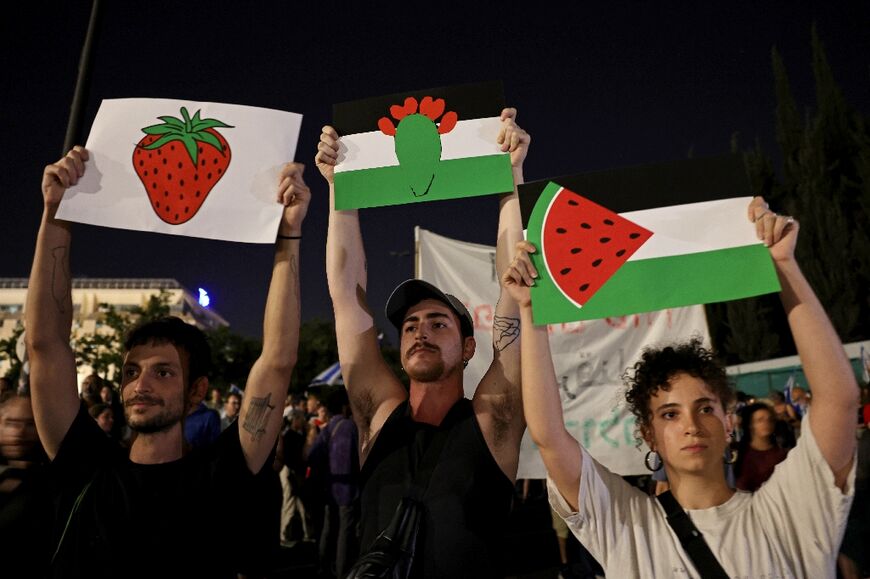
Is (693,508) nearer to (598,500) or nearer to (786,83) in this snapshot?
(598,500)

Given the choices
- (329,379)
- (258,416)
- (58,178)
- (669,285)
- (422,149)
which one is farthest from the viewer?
(329,379)

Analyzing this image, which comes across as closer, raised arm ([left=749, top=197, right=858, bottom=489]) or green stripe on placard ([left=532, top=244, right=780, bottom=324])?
raised arm ([left=749, top=197, right=858, bottom=489])

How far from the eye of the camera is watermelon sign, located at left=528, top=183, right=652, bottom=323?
2143mm

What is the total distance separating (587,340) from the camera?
6.56 meters

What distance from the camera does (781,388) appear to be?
49.1ft

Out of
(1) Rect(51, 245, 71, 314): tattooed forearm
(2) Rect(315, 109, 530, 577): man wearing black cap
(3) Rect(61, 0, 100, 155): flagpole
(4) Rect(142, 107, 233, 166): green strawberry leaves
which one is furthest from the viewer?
(3) Rect(61, 0, 100, 155): flagpole

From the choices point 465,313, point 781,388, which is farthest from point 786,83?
point 465,313

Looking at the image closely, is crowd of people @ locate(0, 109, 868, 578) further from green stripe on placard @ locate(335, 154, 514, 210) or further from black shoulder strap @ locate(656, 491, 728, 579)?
green stripe on placard @ locate(335, 154, 514, 210)

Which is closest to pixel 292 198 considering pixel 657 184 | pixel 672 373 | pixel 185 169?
pixel 185 169

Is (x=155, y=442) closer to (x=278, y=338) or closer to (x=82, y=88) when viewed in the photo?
(x=278, y=338)

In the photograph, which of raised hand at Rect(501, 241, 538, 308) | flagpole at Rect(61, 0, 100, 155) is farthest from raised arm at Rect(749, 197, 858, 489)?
flagpole at Rect(61, 0, 100, 155)

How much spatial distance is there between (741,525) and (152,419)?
83.4 inches

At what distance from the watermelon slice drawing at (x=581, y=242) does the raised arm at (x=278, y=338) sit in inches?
41.8

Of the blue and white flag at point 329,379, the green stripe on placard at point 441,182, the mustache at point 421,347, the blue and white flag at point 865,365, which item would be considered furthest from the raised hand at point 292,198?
the blue and white flag at point 329,379
